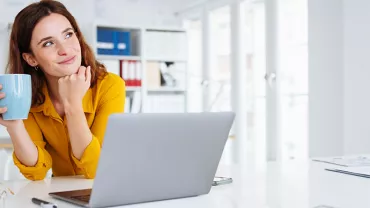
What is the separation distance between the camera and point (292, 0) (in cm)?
373

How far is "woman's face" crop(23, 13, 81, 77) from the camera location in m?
1.40

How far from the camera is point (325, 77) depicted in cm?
320

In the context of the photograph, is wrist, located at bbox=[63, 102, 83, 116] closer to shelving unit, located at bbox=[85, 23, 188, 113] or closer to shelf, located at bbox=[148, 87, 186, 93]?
shelving unit, located at bbox=[85, 23, 188, 113]

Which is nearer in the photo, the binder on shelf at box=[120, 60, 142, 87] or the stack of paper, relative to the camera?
the stack of paper

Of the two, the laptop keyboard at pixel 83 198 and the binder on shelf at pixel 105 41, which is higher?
the binder on shelf at pixel 105 41

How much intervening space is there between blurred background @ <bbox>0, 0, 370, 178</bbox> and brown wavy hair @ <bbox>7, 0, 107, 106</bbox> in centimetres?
192

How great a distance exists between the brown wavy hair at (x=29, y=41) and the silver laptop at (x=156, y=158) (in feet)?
2.18

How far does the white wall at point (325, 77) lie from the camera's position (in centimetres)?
309

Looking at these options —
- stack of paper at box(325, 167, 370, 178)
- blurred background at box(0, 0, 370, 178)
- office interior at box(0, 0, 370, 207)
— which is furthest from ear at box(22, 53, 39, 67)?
blurred background at box(0, 0, 370, 178)

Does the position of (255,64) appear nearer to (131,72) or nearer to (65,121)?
(131,72)

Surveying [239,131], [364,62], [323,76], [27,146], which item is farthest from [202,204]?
[239,131]

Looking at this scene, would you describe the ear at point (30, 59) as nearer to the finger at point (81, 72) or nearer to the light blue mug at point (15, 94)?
the finger at point (81, 72)

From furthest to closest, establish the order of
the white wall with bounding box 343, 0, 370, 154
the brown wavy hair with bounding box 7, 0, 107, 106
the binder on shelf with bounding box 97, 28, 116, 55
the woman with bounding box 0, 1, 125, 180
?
the binder on shelf with bounding box 97, 28, 116, 55 < the white wall with bounding box 343, 0, 370, 154 < the brown wavy hair with bounding box 7, 0, 107, 106 < the woman with bounding box 0, 1, 125, 180

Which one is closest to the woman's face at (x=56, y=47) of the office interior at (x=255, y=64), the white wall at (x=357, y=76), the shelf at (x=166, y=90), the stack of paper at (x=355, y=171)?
the stack of paper at (x=355, y=171)
